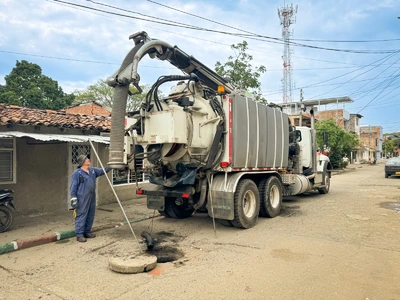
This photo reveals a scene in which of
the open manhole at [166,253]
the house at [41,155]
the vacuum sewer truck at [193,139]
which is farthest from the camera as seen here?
the house at [41,155]

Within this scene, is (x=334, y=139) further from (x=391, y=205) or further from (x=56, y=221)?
(x=56, y=221)

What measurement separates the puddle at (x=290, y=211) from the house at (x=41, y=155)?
523 centimetres

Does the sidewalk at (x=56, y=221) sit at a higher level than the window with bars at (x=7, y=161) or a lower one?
lower

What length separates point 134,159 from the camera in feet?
22.0

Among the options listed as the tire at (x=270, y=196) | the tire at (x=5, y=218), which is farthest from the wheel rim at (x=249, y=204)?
the tire at (x=5, y=218)

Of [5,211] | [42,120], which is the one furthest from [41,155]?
[5,211]

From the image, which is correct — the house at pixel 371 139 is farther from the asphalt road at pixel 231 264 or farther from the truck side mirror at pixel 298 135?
the asphalt road at pixel 231 264

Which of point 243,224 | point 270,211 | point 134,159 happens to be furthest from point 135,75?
point 270,211

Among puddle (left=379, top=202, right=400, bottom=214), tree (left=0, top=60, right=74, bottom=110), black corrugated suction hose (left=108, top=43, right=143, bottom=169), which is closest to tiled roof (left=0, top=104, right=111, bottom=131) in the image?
black corrugated suction hose (left=108, top=43, right=143, bottom=169)

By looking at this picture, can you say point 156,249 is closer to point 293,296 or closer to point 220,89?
point 293,296

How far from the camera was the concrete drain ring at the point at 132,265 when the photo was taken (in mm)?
4469

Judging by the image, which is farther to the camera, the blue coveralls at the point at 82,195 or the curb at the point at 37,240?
the blue coveralls at the point at 82,195

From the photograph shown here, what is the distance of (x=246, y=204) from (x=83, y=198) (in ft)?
11.7

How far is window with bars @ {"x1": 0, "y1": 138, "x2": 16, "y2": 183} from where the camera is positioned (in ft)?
25.9
